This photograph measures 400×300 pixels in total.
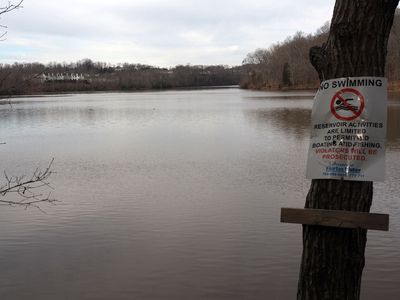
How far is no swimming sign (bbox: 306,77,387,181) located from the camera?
249 cm

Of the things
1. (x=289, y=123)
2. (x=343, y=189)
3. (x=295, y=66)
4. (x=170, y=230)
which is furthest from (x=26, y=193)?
(x=295, y=66)

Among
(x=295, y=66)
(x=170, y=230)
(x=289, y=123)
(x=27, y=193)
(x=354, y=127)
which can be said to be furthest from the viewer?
(x=295, y=66)

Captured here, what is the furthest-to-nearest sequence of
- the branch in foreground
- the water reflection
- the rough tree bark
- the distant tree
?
the distant tree → the water reflection → the branch in foreground → the rough tree bark

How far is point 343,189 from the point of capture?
256 cm

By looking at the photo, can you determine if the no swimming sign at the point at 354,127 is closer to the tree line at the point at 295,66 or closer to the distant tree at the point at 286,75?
the tree line at the point at 295,66

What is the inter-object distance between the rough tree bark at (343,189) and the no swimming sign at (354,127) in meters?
0.06

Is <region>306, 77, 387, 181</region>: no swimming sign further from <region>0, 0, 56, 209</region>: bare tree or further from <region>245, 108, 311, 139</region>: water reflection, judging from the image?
<region>245, 108, 311, 139</region>: water reflection

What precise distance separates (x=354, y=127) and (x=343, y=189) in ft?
1.18

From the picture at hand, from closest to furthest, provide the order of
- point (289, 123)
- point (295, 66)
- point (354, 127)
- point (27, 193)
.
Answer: point (354, 127), point (27, 193), point (289, 123), point (295, 66)

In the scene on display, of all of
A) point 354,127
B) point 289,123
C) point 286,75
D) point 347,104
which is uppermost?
point 286,75

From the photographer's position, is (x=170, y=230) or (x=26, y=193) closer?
(x=170, y=230)

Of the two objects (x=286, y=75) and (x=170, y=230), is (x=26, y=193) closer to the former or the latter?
(x=170, y=230)

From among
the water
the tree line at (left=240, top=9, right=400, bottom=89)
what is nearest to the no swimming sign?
the water

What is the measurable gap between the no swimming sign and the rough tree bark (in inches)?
2.3
